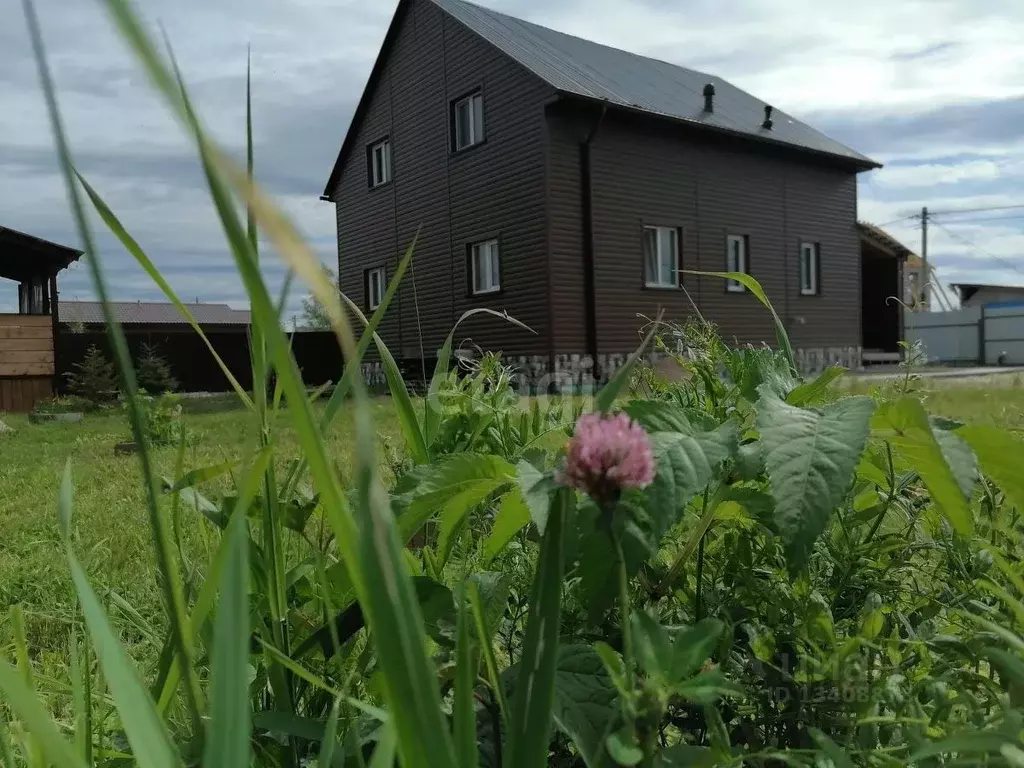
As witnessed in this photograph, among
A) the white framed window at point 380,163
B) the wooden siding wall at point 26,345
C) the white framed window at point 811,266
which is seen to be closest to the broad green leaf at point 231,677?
the wooden siding wall at point 26,345

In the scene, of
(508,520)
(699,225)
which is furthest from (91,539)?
(699,225)

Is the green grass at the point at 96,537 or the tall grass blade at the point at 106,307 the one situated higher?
the tall grass blade at the point at 106,307

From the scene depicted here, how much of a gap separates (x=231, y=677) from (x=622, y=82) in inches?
573

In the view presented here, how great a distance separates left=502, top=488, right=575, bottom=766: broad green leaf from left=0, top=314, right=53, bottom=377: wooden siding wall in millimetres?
13448

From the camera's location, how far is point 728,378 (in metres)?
1.09

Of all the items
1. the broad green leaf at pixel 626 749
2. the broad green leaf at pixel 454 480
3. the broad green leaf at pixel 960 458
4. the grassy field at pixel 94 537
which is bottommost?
the grassy field at pixel 94 537

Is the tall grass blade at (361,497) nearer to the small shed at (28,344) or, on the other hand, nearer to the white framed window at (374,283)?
the small shed at (28,344)

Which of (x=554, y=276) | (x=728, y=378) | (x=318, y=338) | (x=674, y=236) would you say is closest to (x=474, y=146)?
(x=554, y=276)

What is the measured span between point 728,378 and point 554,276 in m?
11.1

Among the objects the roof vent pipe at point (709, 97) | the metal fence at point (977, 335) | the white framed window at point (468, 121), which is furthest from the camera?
the metal fence at point (977, 335)

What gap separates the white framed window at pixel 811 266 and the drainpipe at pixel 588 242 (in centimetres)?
611

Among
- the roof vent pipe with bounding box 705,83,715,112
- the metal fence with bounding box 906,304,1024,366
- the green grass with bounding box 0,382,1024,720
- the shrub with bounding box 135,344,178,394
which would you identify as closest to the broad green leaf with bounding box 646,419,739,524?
the green grass with bounding box 0,382,1024,720

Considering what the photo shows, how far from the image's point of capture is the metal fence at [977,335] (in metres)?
24.8

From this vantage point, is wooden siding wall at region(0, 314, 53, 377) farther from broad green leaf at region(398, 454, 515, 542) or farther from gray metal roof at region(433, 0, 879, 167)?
broad green leaf at region(398, 454, 515, 542)
